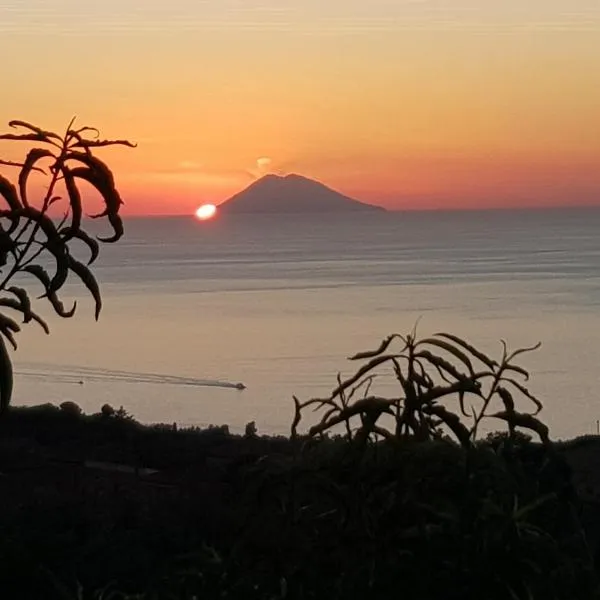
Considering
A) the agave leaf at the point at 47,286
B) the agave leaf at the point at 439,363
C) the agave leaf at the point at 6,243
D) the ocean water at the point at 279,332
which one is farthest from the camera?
the ocean water at the point at 279,332

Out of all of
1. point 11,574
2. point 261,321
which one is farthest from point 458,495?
point 261,321

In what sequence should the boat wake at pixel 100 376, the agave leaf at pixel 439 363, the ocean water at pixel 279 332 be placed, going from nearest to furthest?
the agave leaf at pixel 439 363 < the ocean water at pixel 279 332 < the boat wake at pixel 100 376

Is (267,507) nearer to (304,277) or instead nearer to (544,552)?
(544,552)

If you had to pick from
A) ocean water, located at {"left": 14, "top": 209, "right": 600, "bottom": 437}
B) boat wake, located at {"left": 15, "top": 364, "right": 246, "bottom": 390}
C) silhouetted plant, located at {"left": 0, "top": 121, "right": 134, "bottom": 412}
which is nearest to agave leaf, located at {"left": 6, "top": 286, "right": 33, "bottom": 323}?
silhouetted plant, located at {"left": 0, "top": 121, "right": 134, "bottom": 412}

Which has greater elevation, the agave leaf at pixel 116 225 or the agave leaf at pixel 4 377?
the agave leaf at pixel 116 225

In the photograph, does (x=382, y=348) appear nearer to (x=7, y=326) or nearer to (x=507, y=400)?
(x=507, y=400)

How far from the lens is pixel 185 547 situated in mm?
6281

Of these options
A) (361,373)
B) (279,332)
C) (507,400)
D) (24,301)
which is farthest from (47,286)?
(279,332)

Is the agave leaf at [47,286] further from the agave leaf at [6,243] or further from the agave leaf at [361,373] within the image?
the agave leaf at [361,373]

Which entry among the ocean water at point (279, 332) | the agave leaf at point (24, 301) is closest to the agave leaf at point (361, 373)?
the agave leaf at point (24, 301)

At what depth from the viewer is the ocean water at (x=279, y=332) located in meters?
49.7

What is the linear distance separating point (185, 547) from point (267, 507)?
3909mm

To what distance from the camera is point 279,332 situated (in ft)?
249

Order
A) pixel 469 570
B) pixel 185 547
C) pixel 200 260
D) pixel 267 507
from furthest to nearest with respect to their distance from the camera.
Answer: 1. pixel 200 260
2. pixel 185 547
3. pixel 267 507
4. pixel 469 570
